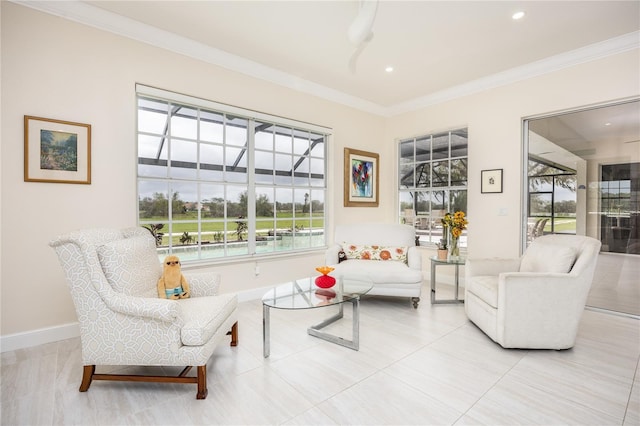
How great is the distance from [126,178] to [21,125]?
0.79 meters

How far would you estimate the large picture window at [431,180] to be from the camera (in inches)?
176

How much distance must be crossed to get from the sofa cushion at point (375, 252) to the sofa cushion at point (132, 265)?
2.23 m

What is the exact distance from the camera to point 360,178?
493 cm

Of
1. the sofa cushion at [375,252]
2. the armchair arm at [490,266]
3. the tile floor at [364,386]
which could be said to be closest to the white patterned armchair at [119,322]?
the tile floor at [364,386]

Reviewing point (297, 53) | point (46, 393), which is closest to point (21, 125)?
point (46, 393)

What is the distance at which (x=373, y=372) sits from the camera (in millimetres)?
2094

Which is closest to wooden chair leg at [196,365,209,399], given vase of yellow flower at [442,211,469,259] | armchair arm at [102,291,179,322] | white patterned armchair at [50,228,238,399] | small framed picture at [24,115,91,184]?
white patterned armchair at [50,228,238,399]

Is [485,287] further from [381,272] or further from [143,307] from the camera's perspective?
[143,307]

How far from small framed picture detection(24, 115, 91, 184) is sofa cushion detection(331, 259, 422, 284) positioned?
8.38 feet

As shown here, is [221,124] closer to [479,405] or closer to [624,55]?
[479,405]

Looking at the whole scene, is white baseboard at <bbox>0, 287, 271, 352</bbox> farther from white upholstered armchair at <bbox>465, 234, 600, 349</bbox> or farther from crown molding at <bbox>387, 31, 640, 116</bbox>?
crown molding at <bbox>387, 31, 640, 116</bbox>

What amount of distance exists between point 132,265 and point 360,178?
3522mm

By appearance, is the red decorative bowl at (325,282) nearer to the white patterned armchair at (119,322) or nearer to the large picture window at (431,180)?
the white patterned armchair at (119,322)

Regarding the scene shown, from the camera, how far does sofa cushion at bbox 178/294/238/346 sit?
182 cm
